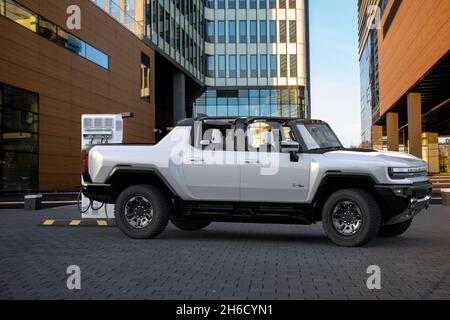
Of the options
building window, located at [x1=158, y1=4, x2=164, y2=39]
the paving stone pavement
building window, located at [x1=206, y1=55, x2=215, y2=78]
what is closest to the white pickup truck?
the paving stone pavement

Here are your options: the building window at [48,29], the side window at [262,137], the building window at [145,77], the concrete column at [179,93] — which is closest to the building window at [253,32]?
the concrete column at [179,93]

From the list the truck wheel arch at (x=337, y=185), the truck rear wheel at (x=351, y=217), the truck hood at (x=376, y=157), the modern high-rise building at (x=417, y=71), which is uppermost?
the modern high-rise building at (x=417, y=71)

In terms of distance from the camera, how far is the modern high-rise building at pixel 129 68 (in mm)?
25188

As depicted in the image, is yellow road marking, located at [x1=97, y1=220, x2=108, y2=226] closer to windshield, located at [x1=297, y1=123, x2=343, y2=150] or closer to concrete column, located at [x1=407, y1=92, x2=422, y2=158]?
windshield, located at [x1=297, y1=123, x2=343, y2=150]

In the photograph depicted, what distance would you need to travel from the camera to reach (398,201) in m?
8.16

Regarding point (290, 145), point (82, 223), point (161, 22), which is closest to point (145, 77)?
point (161, 22)

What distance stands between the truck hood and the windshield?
383 mm

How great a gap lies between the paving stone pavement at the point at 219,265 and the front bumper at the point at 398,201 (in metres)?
0.51

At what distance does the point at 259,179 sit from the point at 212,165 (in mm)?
813

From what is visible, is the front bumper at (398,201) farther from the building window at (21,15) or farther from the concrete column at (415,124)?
the concrete column at (415,124)

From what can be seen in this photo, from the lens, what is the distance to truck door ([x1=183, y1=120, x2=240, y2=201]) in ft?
29.1

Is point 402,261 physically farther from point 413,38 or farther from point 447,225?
point 413,38

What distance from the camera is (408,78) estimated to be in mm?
32938

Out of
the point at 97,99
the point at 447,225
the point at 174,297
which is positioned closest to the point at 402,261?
the point at 174,297
